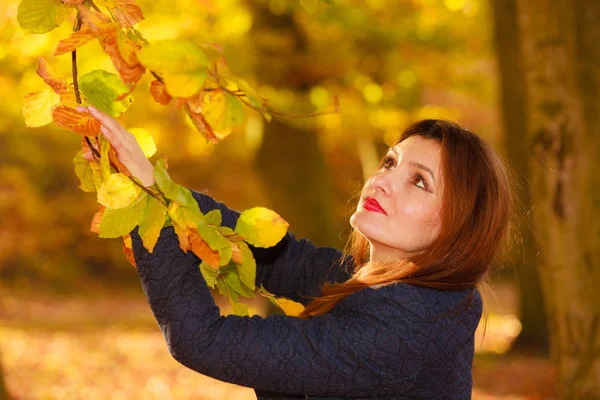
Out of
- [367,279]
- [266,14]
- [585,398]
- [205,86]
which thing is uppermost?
[205,86]

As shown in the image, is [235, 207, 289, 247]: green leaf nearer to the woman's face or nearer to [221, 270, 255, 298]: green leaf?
[221, 270, 255, 298]: green leaf

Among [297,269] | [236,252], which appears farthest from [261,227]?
[297,269]

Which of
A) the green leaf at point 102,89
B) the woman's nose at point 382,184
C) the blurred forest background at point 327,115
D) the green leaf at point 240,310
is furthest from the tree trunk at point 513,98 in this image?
the green leaf at point 102,89

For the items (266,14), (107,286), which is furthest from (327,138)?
(266,14)

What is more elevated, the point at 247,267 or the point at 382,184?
the point at 382,184

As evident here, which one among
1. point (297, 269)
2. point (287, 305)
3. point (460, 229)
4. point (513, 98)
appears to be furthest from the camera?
point (513, 98)

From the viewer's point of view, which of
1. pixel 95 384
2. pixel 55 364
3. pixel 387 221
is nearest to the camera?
pixel 387 221

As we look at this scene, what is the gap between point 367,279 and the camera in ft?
5.95

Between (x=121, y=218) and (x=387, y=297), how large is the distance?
63cm

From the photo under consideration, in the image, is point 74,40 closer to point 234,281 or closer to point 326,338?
point 234,281

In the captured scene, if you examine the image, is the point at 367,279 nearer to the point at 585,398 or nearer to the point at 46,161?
the point at 585,398

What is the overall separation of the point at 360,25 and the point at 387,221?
599 cm

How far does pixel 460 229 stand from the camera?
1.78 meters

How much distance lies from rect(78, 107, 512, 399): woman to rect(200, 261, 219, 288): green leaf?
0.02 metres
